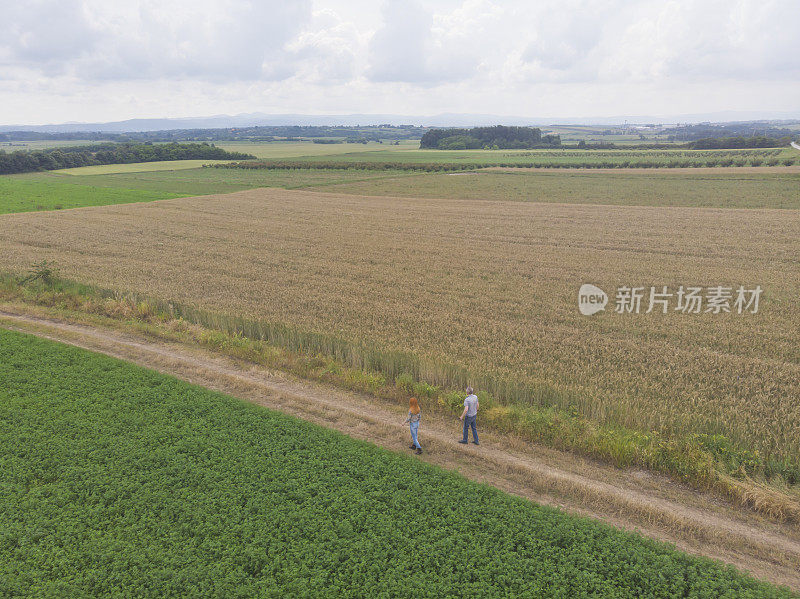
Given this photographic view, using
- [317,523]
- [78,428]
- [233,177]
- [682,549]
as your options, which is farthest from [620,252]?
[233,177]

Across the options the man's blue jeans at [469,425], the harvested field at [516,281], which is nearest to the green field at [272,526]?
the man's blue jeans at [469,425]

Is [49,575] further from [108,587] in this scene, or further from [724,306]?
[724,306]

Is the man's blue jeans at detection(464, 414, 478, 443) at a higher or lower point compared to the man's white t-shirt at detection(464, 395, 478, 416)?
lower

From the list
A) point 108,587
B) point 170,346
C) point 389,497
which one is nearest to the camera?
point 108,587

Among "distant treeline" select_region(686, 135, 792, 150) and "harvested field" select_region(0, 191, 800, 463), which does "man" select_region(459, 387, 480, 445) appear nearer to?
"harvested field" select_region(0, 191, 800, 463)

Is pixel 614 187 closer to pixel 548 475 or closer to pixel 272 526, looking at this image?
pixel 548 475

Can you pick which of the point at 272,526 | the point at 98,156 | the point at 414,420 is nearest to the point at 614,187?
the point at 414,420

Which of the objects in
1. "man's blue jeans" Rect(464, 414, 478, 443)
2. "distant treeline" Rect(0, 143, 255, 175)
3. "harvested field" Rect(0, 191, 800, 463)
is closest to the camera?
"man's blue jeans" Rect(464, 414, 478, 443)

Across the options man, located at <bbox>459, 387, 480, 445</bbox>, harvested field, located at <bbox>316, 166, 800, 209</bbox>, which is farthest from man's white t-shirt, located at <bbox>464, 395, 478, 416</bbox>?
harvested field, located at <bbox>316, 166, 800, 209</bbox>
